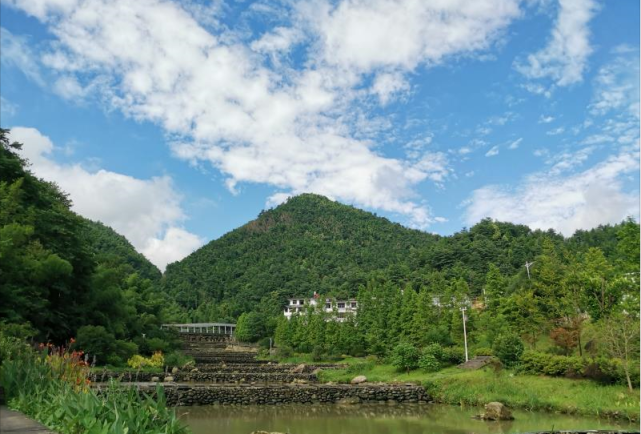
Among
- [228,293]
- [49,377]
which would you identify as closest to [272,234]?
[228,293]

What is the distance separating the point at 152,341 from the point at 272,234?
86149 mm

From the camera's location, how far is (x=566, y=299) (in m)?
23.5

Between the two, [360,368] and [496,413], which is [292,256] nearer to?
[360,368]

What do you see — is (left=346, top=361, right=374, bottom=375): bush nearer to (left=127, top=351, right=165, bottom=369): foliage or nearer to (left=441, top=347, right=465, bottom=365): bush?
(left=441, top=347, right=465, bottom=365): bush

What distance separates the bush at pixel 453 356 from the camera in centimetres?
2677

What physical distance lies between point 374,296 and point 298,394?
68.7 feet

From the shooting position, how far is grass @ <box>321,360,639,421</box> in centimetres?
1542

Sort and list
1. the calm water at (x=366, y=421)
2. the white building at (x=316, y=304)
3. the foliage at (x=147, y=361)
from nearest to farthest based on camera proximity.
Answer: the calm water at (x=366, y=421), the foliage at (x=147, y=361), the white building at (x=316, y=304)

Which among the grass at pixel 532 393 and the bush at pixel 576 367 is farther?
the bush at pixel 576 367

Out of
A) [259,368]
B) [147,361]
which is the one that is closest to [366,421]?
[147,361]

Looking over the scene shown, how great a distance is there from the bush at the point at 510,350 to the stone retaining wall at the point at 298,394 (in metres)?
3.92

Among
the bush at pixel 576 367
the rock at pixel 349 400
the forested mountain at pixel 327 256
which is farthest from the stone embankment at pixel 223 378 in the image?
the forested mountain at pixel 327 256

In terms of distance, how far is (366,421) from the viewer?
52.5 ft

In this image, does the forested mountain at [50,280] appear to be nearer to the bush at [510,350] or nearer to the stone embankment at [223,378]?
the stone embankment at [223,378]
